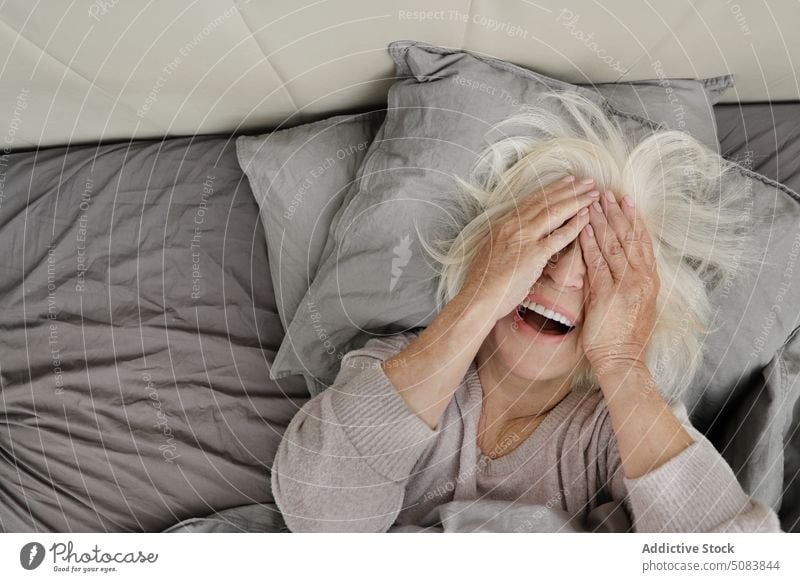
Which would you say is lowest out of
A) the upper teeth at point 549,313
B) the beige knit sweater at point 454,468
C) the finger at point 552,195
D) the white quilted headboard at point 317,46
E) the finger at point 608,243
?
the beige knit sweater at point 454,468

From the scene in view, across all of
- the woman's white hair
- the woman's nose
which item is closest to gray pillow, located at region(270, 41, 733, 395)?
the woman's white hair

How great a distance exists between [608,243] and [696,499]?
0.72ft

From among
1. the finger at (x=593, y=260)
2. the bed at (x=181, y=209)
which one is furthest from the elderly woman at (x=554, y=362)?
the bed at (x=181, y=209)

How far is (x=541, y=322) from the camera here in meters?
0.57

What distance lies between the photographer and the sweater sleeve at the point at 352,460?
20.6 inches

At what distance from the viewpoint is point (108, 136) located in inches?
29.5

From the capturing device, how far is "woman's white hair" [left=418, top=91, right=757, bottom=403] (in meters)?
0.56

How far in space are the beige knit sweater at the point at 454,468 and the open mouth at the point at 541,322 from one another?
7 cm

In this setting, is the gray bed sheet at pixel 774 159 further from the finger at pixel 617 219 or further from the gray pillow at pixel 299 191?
the gray pillow at pixel 299 191

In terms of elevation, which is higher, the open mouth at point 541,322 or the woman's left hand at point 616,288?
the woman's left hand at point 616,288

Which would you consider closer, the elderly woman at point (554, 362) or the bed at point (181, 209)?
the elderly woman at point (554, 362)

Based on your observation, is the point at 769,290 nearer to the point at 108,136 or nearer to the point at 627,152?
the point at 627,152

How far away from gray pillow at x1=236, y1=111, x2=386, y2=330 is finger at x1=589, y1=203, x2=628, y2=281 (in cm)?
25
